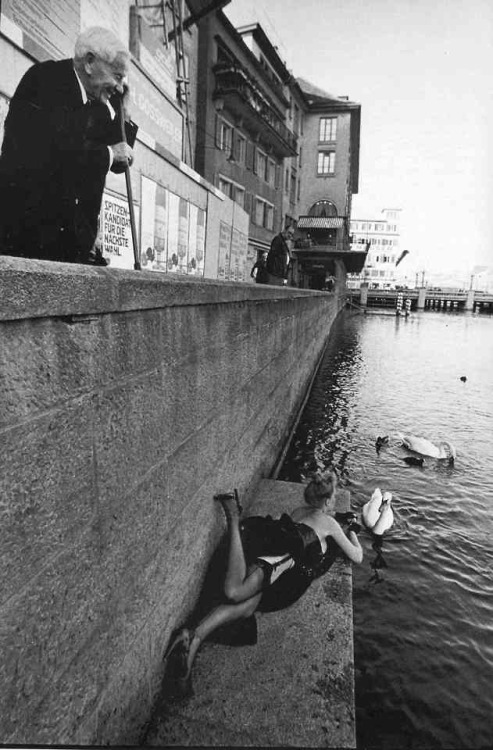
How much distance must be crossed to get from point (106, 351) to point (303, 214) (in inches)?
1872

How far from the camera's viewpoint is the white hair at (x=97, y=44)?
2.53 meters

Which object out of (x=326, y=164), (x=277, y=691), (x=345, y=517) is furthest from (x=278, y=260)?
(x=326, y=164)

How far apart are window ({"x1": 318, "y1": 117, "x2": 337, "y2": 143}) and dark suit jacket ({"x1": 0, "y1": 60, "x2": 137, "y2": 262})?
48.1 meters

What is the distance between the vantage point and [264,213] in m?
31.9

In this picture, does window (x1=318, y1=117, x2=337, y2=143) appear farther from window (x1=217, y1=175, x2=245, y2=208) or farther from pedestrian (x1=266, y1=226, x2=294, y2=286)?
pedestrian (x1=266, y1=226, x2=294, y2=286)

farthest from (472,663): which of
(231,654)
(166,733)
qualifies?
(166,733)

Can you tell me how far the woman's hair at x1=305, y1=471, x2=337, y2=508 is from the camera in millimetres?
4086

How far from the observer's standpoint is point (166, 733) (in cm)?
240

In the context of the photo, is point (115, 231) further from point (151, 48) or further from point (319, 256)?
point (319, 256)

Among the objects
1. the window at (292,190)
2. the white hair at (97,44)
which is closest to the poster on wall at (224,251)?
the white hair at (97,44)

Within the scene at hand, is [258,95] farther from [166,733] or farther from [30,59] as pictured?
[166,733]

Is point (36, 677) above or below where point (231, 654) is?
above

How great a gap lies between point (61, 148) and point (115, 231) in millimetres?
3078

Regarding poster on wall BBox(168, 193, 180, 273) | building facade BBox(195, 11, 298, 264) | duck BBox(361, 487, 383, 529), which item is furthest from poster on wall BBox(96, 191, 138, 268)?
building facade BBox(195, 11, 298, 264)
